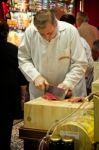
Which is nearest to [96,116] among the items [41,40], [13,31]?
[41,40]

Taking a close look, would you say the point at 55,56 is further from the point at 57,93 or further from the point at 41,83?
the point at 57,93

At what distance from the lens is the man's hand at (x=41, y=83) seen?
10.3 feet

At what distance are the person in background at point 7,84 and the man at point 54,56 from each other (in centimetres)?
50

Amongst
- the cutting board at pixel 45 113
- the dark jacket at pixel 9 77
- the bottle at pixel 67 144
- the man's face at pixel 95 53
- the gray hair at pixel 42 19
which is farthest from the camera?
the man's face at pixel 95 53

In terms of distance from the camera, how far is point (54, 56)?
11.4 feet

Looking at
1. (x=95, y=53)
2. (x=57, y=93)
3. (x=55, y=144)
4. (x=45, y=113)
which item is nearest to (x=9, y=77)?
(x=57, y=93)

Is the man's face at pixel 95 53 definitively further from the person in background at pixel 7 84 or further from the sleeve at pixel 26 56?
the sleeve at pixel 26 56

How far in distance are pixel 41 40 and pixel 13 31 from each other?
3.83m

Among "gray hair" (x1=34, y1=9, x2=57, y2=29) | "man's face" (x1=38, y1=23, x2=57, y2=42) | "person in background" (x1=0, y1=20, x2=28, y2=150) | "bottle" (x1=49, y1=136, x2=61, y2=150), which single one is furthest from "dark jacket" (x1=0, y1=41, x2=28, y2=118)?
"bottle" (x1=49, y1=136, x2=61, y2=150)

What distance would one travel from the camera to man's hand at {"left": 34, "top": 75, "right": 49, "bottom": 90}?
10.3 ft

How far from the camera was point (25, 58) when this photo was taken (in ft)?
11.6

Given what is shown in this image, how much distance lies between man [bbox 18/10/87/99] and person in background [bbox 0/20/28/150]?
496 mm

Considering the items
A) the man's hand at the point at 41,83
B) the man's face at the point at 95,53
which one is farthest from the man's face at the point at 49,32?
the man's face at the point at 95,53

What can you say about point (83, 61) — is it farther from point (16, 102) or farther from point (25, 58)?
point (16, 102)
